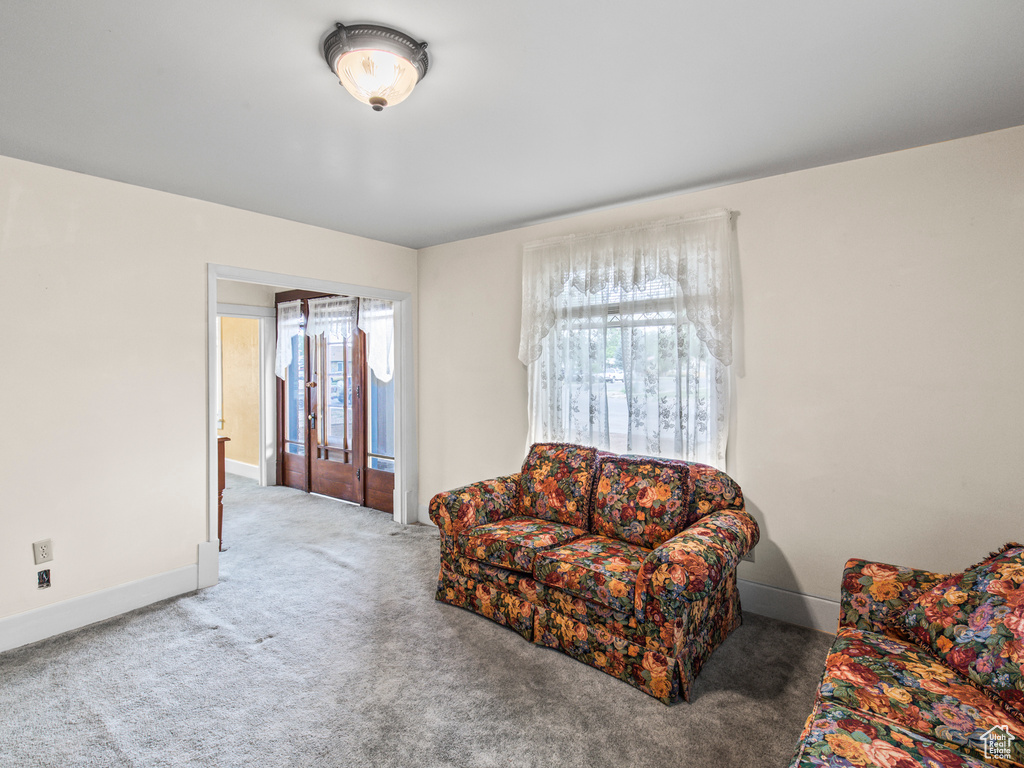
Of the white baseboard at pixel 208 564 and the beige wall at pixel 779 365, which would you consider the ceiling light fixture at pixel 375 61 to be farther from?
the white baseboard at pixel 208 564

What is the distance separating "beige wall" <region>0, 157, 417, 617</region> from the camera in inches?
109

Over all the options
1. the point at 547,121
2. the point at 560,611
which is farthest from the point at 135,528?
the point at 547,121

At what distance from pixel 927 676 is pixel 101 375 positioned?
13.5 feet

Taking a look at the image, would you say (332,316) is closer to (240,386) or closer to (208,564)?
(240,386)

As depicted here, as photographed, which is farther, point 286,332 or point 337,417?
point 286,332

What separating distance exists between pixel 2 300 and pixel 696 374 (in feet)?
12.7

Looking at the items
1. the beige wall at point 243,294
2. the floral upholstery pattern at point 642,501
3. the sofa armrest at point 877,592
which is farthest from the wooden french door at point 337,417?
the sofa armrest at point 877,592

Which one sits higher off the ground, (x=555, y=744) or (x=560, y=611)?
(x=560, y=611)

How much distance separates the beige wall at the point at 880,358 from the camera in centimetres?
246

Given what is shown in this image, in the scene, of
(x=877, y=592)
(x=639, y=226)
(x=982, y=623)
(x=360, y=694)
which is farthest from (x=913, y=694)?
(x=639, y=226)

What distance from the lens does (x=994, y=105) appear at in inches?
86.5

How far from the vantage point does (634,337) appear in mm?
3465

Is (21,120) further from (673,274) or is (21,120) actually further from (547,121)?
(673,274)

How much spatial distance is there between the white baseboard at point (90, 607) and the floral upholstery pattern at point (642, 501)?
107 inches
